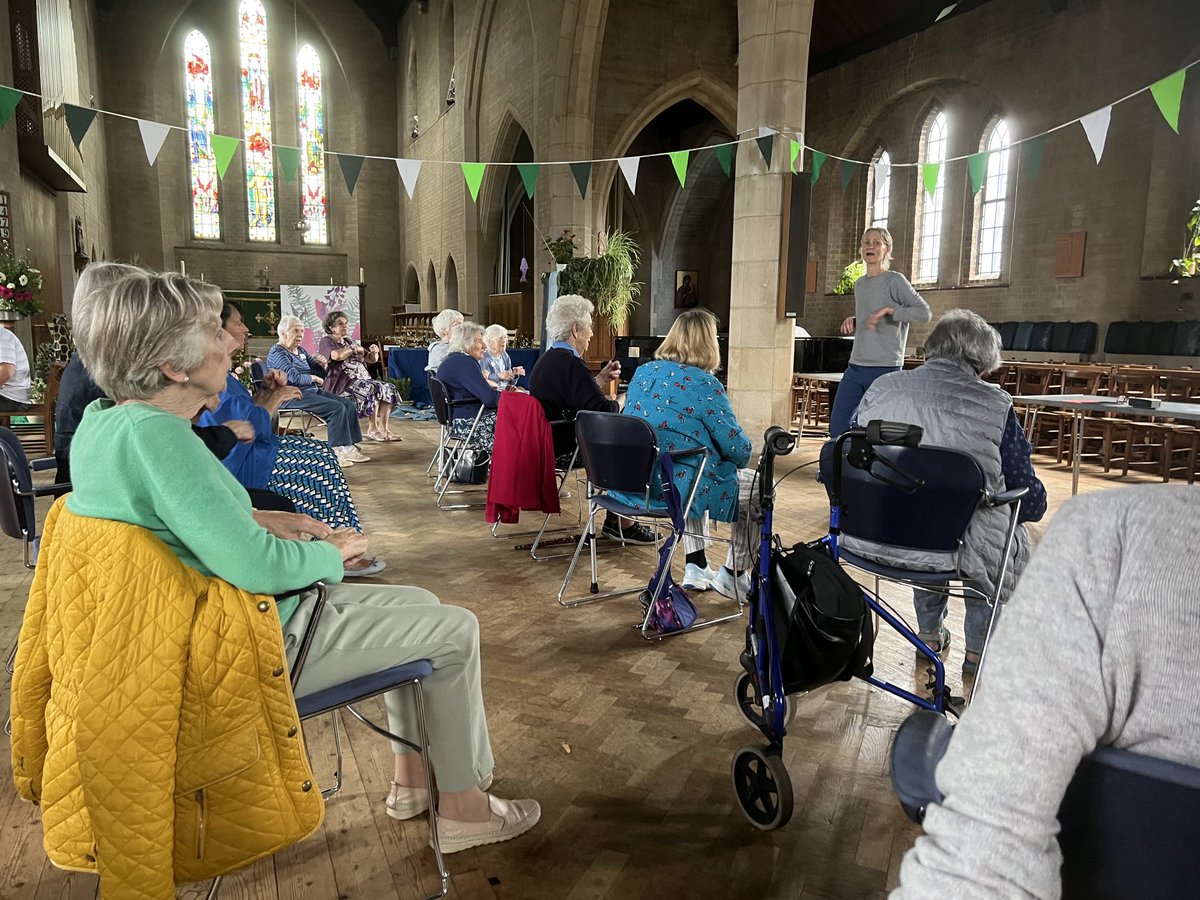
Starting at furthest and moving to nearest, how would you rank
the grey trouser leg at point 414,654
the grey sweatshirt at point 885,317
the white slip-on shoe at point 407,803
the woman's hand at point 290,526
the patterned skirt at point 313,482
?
the grey sweatshirt at point 885,317 → the patterned skirt at point 313,482 → the white slip-on shoe at point 407,803 → the woman's hand at point 290,526 → the grey trouser leg at point 414,654

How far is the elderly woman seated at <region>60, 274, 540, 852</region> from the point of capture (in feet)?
Answer: 4.40

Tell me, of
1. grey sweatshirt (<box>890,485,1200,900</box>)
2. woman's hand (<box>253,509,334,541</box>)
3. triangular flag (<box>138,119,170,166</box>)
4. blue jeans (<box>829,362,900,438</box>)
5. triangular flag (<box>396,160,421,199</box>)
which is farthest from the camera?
triangular flag (<box>396,160,421,199</box>)

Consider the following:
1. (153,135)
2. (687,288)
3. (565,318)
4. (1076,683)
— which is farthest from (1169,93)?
(687,288)

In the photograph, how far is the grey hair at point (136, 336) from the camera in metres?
1.45

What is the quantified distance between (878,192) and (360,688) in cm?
1571

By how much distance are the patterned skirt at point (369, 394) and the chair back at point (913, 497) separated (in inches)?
242

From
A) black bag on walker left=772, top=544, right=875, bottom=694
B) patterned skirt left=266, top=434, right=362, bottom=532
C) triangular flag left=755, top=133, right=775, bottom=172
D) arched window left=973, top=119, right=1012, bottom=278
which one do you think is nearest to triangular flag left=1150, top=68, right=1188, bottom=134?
triangular flag left=755, top=133, right=775, bottom=172

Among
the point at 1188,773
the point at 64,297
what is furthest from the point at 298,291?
the point at 1188,773

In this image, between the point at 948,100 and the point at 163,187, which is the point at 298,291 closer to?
the point at 163,187

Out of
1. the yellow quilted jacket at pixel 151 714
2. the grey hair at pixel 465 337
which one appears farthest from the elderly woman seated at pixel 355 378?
the yellow quilted jacket at pixel 151 714

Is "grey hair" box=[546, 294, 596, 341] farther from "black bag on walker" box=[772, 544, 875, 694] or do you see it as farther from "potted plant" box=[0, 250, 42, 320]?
"potted plant" box=[0, 250, 42, 320]

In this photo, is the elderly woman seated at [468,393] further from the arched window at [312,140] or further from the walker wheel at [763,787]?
the arched window at [312,140]

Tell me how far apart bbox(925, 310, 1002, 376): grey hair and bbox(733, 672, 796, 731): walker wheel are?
1.23m

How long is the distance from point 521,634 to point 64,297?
38.6 feet
